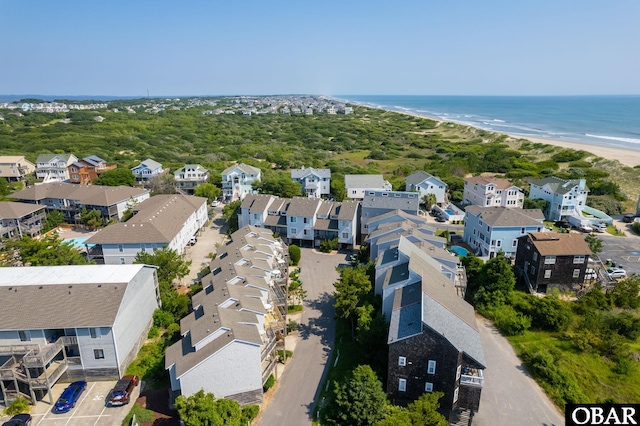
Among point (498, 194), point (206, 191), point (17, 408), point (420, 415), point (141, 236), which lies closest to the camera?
point (420, 415)

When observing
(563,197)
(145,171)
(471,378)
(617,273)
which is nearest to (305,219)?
(471,378)

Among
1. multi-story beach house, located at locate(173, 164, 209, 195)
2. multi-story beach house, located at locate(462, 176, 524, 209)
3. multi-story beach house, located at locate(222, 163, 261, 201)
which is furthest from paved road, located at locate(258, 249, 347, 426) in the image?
multi-story beach house, located at locate(173, 164, 209, 195)

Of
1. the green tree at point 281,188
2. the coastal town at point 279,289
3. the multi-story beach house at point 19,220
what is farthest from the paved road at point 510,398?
the multi-story beach house at point 19,220

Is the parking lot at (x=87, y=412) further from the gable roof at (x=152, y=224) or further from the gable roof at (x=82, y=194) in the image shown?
the gable roof at (x=82, y=194)

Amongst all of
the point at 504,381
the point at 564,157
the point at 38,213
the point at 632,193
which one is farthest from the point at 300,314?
the point at 564,157

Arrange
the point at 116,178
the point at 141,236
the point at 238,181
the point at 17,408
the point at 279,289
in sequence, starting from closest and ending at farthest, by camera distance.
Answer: the point at 17,408, the point at 279,289, the point at 141,236, the point at 238,181, the point at 116,178

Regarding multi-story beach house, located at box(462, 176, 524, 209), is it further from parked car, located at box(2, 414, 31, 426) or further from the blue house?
parked car, located at box(2, 414, 31, 426)

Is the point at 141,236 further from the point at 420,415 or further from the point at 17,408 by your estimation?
the point at 420,415
